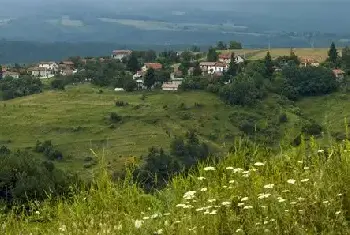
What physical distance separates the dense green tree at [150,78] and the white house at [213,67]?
21.7ft

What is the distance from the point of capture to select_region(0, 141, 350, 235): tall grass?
3637 millimetres

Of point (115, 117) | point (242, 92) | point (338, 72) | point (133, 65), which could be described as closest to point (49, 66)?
point (133, 65)

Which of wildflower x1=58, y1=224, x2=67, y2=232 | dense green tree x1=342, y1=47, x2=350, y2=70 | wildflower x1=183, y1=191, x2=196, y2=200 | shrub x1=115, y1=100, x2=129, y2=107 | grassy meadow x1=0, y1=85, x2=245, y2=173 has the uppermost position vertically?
wildflower x1=183, y1=191, x2=196, y2=200

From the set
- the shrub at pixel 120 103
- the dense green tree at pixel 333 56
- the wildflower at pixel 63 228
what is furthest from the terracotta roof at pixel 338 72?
the wildflower at pixel 63 228

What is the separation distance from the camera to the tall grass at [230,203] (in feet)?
11.9

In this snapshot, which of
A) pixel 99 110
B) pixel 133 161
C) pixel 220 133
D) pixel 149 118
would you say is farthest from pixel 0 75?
pixel 133 161

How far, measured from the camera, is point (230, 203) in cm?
390

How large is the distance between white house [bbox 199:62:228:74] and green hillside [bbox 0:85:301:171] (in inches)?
364

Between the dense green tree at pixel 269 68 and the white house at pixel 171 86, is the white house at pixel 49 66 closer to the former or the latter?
the white house at pixel 171 86

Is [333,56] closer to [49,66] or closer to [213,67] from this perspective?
[213,67]

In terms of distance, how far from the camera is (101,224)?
13.6 feet

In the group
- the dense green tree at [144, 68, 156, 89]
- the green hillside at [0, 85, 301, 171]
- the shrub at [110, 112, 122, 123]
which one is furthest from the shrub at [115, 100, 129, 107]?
the dense green tree at [144, 68, 156, 89]

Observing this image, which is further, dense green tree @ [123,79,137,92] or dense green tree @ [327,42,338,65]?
dense green tree @ [327,42,338,65]

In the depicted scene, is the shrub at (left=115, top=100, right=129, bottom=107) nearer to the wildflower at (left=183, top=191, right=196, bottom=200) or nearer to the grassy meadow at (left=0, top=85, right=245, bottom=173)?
the grassy meadow at (left=0, top=85, right=245, bottom=173)
